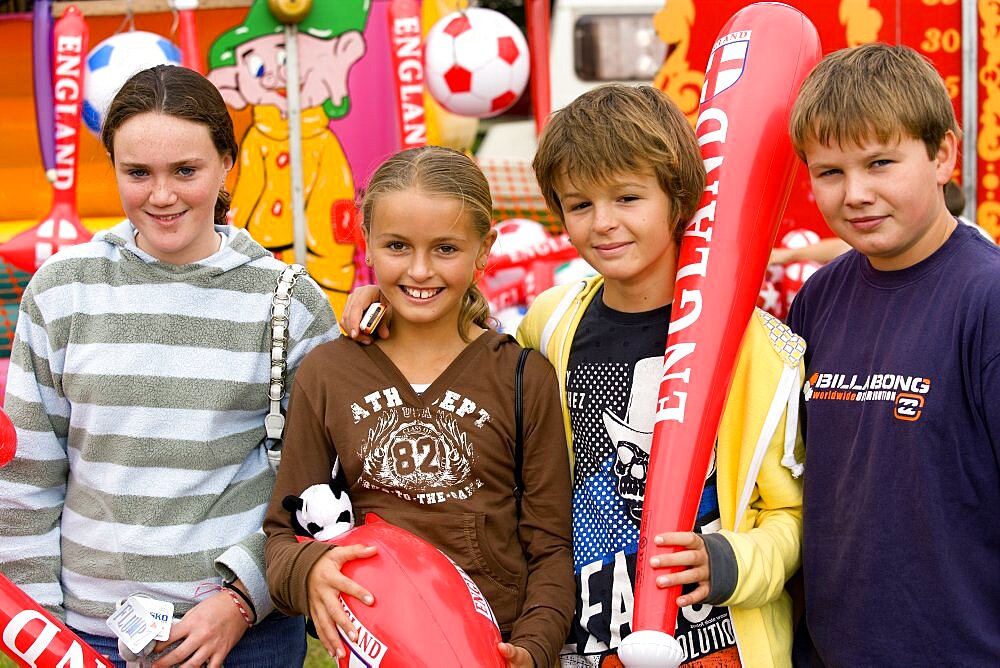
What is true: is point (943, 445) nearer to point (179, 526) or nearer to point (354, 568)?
point (354, 568)

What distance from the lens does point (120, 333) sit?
2049mm

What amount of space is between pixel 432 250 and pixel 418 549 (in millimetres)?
558

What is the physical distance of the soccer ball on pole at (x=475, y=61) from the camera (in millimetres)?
6223

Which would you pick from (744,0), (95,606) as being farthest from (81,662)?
(744,0)

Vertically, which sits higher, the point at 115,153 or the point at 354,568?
the point at 115,153

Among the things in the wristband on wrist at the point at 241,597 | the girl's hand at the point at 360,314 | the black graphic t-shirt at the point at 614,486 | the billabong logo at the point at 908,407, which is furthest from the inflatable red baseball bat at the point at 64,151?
the billabong logo at the point at 908,407

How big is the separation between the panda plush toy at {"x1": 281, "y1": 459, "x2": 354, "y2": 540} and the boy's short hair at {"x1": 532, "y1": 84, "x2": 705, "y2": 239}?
743 millimetres

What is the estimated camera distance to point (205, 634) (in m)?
1.96

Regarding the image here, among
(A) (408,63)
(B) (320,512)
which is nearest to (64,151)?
(A) (408,63)

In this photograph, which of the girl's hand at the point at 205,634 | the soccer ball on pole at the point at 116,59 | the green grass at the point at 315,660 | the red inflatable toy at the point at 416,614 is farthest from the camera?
the soccer ball on pole at the point at 116,59

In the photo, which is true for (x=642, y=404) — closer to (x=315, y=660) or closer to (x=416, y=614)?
(x=416, y=614)

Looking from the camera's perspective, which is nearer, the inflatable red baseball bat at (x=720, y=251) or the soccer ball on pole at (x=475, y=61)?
the inflatable red baseball bat at (x=720, y=251)

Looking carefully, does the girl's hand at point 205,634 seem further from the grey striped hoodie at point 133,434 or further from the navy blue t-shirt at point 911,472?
the navy blue t-shirt at point 911,472

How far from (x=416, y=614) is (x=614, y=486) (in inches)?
18.4
